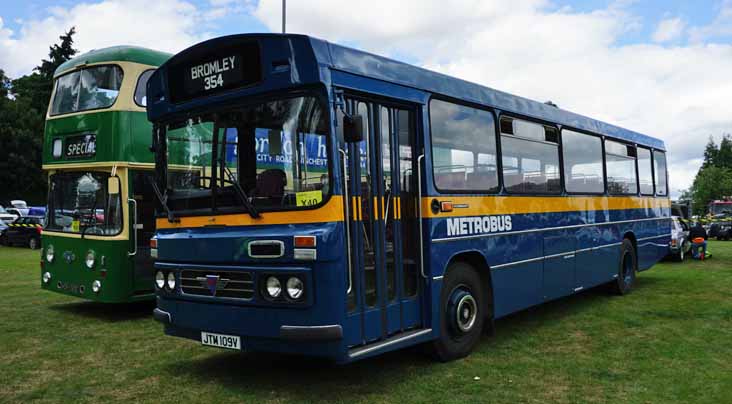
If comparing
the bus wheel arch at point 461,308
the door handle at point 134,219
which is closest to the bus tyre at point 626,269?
the bus wheel arch at point 461,308

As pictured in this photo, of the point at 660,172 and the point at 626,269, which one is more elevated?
the point at 660,172

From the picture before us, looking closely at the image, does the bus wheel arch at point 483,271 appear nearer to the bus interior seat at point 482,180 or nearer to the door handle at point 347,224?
the bus interior seat at point 482,180

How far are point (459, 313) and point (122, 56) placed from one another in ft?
22.0

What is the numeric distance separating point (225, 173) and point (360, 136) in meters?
1.36

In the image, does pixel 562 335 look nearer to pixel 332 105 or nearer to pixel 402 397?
pixel 402 397

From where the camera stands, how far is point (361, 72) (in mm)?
5746

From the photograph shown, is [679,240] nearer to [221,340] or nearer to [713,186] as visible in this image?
[221,340]

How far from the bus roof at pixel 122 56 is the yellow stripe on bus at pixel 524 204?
19.6 feet

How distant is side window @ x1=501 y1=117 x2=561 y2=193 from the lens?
796 cm

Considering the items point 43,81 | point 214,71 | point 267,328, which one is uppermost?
point 43,81

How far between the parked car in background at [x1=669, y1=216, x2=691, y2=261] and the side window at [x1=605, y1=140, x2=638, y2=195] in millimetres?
7164

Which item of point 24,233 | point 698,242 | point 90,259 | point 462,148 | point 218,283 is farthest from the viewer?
point 24,233

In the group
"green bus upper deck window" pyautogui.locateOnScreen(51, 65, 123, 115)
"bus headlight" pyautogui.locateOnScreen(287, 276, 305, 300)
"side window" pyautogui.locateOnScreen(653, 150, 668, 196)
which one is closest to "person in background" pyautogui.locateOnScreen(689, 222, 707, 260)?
"side window" pyautogui.locateOnScreen(653, 150, 668, 196)

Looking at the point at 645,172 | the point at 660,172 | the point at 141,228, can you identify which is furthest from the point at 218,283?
the point at 660,172
